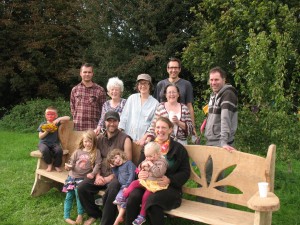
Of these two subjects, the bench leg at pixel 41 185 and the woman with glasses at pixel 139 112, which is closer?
the woman with glasses at pixel 139 112

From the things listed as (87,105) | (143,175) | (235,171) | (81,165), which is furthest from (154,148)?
(87,105)

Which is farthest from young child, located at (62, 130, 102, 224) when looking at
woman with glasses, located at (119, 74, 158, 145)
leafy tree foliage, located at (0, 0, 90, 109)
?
leafy tree foliage, located at (0, 0, 90, 109)

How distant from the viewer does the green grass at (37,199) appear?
500 cm

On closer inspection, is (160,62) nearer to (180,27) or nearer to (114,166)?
(180,27)

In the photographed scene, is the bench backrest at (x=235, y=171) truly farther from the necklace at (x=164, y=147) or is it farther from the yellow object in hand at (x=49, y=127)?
the yellow object in hand at (x=49, y=127)

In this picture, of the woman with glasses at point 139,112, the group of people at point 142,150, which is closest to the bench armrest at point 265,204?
the group of people at point 142,150

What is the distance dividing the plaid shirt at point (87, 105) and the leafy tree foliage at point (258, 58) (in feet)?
7.33

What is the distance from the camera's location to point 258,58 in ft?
19.0

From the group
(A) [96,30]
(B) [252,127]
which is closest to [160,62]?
(A) [96,30]

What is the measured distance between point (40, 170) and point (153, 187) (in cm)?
229

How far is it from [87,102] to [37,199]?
5.15 feet

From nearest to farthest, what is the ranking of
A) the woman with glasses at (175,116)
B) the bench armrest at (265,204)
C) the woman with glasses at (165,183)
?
the bench armrest at (265,204), the woman with glasses at (165,183), the woman with glasses at (175,116)

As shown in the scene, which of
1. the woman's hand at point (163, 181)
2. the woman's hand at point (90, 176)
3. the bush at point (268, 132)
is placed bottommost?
the woman's hand at point (90, 176)

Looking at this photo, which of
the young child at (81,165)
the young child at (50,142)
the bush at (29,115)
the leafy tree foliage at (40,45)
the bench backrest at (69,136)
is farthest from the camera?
the leafy tree foliage at (40,45)
